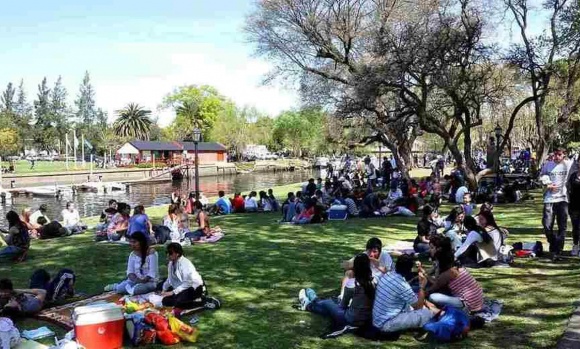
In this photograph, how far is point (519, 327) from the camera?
612cm

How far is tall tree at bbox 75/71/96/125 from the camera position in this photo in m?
107

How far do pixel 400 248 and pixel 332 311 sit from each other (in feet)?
14.3

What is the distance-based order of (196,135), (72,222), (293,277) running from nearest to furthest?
(293,277) → (72,222) → (196,135)

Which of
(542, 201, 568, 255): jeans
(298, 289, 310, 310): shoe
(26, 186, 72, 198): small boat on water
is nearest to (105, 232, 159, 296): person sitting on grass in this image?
(298, 289, 310, 310): shoe

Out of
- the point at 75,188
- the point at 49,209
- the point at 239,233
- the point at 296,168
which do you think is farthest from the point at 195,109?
the point at 239,233

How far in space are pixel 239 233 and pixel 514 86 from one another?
49.6 ft

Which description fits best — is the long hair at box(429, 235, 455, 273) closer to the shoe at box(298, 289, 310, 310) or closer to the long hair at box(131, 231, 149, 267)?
the shoe at box(298, 289, 310, 310)

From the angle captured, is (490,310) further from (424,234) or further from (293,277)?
(424,234)

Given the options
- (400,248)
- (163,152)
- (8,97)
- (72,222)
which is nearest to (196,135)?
(72,222)

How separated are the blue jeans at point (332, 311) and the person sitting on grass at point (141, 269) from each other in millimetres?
2261

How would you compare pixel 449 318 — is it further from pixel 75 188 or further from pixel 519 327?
pixel 75 188

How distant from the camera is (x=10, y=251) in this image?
11.1m

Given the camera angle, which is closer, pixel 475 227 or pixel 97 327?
pixel 97 327

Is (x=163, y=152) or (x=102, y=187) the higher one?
(x=163, y=152)
